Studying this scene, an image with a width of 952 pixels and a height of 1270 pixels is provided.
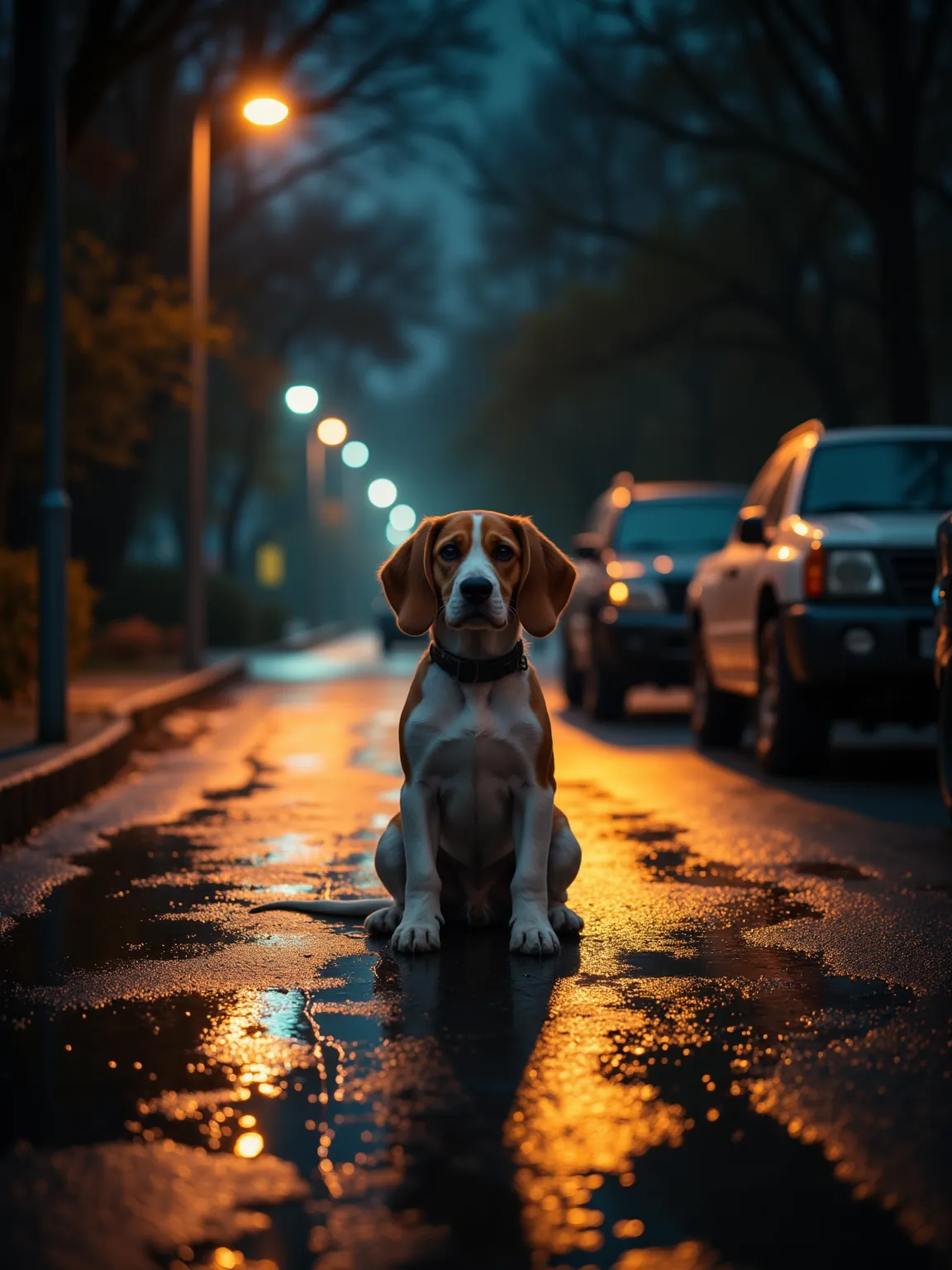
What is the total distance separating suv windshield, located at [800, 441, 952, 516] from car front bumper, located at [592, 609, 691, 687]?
510cm

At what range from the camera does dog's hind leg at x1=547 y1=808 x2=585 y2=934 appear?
684cm

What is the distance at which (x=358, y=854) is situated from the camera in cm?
962

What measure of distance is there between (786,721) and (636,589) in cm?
619

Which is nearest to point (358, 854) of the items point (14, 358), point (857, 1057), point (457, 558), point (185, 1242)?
point (457, 558)

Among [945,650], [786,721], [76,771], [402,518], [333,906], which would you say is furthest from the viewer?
[402,518]

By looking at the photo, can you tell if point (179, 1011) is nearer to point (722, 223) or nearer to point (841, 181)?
point (841, 181)

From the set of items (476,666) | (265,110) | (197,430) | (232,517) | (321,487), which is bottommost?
(476,666)

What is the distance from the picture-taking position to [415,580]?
6844mm

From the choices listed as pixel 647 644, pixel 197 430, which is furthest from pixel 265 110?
pixel 647 644

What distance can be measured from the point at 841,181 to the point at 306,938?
22.7 meters

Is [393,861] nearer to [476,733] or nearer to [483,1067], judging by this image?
[476,733]

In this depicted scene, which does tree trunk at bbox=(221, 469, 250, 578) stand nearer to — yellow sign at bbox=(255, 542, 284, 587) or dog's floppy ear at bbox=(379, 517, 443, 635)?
yellow sign at bbox=(255, 542, 284, 587)

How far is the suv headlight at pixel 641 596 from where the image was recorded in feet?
62.7

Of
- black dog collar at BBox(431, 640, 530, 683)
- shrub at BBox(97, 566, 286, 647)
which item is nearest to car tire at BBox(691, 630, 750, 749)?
black dog collar at BBox(431, 640, 530, 683)
